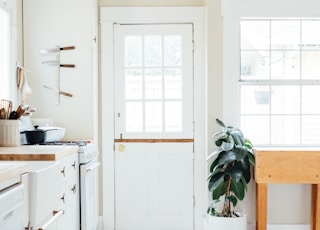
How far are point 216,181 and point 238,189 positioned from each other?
0.65 feet

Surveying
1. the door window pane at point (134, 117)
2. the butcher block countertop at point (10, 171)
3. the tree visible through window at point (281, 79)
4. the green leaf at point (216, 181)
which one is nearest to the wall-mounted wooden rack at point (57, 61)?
the door window pane at point (134, 117)

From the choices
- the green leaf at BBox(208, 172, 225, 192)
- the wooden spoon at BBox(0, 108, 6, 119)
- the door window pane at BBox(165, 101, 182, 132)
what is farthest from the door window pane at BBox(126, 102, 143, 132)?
the wooden spoon at BBox(0, 108, 6, 119)

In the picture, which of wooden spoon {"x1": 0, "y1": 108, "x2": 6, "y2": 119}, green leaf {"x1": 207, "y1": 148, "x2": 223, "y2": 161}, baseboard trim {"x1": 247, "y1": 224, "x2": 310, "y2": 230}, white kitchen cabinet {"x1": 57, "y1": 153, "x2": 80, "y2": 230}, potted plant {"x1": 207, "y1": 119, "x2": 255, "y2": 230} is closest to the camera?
white kitchen cabinet {"x1": 57, "y1": 153, "x2": 80, "y2": 230}

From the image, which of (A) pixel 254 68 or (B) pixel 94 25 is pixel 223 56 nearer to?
(A) pixel 254 68

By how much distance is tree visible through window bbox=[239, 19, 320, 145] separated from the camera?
14.2 feet

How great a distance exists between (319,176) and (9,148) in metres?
2.51

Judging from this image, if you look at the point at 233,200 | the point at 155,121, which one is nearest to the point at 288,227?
the point at 233,200

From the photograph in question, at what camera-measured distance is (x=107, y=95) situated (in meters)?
4.49

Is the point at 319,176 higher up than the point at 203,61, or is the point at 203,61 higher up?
the point at 203,61

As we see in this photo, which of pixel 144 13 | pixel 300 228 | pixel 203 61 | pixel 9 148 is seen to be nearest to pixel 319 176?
pixel 300 228

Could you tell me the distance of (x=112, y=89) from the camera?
14.7 feet

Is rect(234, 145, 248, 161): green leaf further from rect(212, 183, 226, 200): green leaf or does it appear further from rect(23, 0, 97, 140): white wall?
rect(23, 0, 97, 140): white wall

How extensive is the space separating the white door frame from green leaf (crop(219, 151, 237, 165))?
0.56m

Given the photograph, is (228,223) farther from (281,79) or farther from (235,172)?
(281,79)
